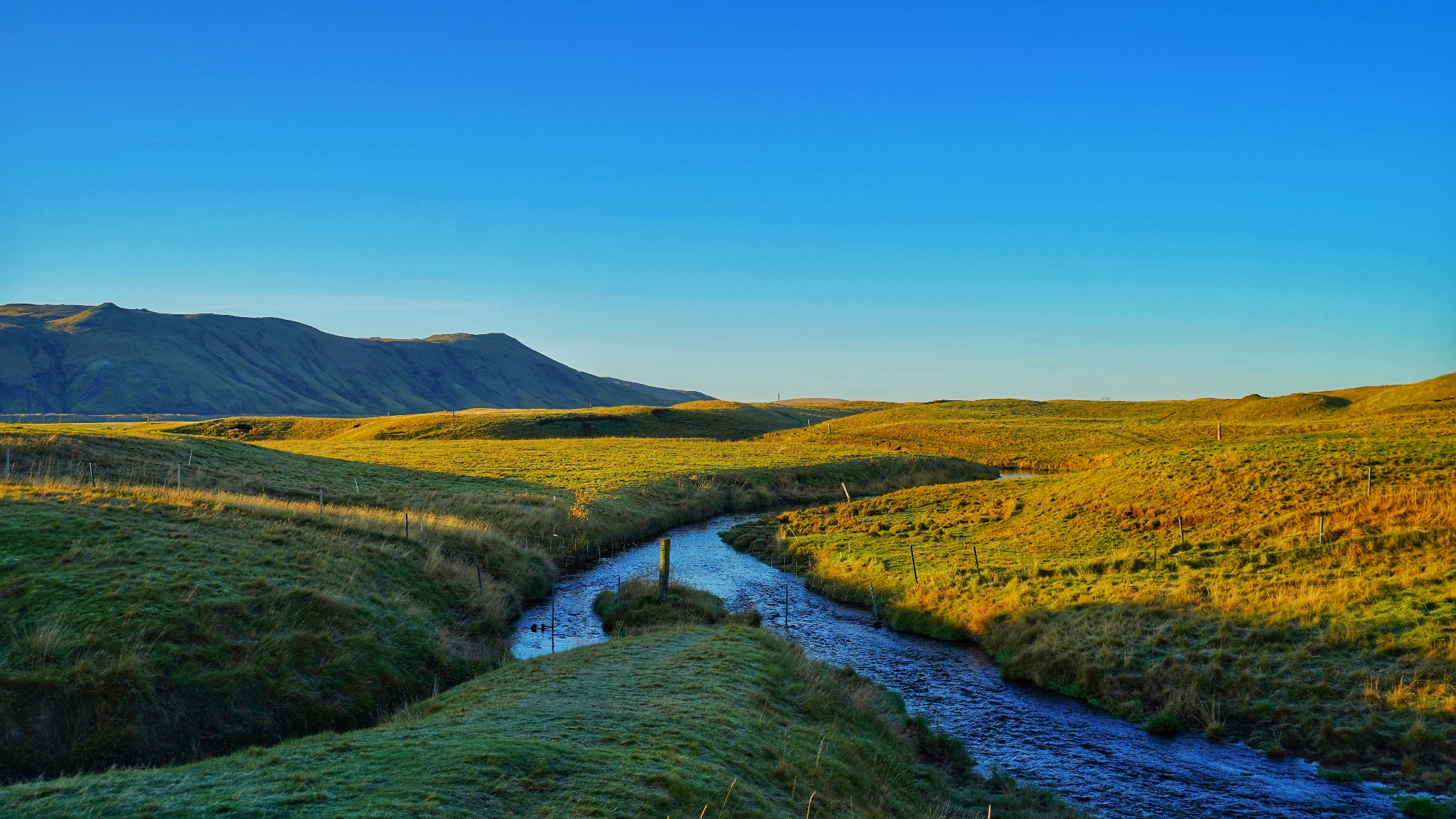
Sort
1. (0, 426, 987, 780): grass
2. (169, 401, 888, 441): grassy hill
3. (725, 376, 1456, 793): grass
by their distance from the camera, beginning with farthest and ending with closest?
1. (169, 401, 888, 441): grassy hill
2. (725, 376, 1456, 793): grass
3. (0, 426, 987, 780): grass

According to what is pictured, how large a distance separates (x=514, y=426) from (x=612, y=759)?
4652 inches

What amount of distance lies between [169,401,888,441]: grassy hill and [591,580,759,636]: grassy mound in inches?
3551

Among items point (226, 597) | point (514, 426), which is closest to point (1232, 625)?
point (226, 597)

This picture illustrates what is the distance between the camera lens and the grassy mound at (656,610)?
27953 mm

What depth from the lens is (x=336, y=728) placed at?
58.1ft

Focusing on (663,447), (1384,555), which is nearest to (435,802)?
(1384,555)

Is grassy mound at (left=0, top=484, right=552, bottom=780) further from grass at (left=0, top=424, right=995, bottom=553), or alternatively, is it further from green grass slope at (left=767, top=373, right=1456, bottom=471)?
green grass slope at (left=767, top=373, right=1456, bottom=471)

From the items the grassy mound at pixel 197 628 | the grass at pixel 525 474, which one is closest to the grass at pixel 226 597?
the grassy mound at pixel 197 628

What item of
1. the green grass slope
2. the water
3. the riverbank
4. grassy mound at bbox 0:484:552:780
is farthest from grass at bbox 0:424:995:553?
the riverbank

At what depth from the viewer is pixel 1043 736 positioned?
19.6 meters

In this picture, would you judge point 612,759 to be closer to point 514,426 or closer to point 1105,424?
point 514,426

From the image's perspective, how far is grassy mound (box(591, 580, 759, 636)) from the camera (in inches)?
1101

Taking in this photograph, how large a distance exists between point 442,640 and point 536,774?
13.4 meters

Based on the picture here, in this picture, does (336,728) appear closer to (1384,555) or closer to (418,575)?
(418,575)
